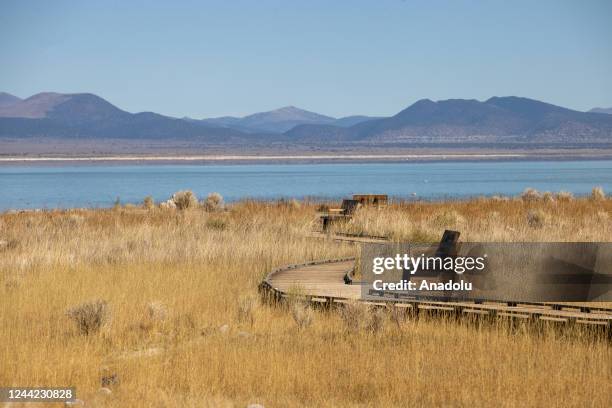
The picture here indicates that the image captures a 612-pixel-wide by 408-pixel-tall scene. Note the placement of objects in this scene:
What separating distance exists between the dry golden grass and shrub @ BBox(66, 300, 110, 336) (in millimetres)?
142

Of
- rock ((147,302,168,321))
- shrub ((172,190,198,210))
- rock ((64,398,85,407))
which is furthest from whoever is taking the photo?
shrub ((172,190,198,210))

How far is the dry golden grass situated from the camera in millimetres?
11727

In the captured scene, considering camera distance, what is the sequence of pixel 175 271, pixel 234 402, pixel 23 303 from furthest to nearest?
pixel 175 271
pixel 23 303
pixel 234 402

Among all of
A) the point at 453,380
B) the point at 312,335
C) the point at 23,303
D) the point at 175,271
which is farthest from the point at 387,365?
the point at 175,271

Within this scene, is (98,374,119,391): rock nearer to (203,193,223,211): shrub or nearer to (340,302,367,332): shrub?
(340,302,367,332): shrub

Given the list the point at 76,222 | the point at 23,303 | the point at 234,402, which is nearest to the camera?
the point at 234,402

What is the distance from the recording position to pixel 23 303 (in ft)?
57.8

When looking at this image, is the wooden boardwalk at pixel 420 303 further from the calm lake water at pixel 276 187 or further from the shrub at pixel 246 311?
the calm lake water at pixel 276 187

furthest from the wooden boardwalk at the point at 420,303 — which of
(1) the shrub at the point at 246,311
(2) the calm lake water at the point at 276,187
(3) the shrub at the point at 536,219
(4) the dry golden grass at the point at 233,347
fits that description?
(2) the calm lake water at the point at 276,187

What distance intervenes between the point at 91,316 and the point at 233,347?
253cm

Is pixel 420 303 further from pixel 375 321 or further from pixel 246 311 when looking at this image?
pixel 246 311

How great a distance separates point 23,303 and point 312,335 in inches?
232

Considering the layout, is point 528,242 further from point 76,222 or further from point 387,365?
point 76,222

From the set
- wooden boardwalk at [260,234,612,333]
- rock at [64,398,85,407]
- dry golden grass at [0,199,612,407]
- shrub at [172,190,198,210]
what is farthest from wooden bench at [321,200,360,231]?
rock at [64,398,85,407]
